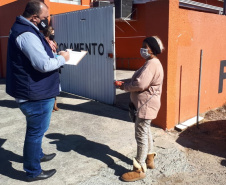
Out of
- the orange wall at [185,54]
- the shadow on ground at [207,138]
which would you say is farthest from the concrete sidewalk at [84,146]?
the orange wall at [185,54]

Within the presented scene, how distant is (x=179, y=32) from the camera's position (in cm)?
442

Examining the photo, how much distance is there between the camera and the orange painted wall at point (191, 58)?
437 centimetres

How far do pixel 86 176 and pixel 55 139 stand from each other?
4.38 feet

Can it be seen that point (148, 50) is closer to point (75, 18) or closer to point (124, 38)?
point (75, 18)

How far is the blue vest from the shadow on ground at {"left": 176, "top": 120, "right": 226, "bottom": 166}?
2682mm

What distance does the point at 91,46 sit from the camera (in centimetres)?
654

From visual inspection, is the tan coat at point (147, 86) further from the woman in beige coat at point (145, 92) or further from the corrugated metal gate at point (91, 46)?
the corrugated metal gate at point (91, 46)

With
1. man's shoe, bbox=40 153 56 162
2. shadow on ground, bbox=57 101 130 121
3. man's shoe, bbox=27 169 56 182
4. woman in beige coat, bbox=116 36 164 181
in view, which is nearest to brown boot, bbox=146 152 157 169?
woman in beige coat, bbox=116 36 164 181

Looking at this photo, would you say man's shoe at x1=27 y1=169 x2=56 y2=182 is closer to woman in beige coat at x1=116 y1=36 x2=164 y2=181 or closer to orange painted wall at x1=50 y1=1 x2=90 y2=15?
woman in beige coat at x1=116 y1=36 x2=164 y2=181

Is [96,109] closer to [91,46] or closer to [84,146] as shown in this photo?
[91,46]

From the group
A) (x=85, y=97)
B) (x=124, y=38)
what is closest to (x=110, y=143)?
(x=85, y=97)

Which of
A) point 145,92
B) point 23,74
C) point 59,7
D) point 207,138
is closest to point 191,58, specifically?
point 207,138

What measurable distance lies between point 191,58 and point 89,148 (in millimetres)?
2743

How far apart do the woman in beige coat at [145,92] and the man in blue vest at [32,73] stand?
0.94 m
